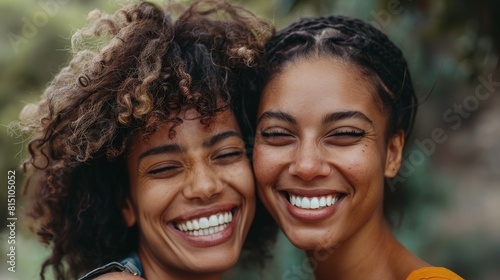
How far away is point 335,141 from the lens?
3.45 meters

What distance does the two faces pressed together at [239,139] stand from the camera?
11.3 feet

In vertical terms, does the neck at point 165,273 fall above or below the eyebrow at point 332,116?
below

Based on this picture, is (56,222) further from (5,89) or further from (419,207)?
(419,207)

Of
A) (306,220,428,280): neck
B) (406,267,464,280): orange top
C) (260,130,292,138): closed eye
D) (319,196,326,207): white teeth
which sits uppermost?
(260,130,292,138): closed eye

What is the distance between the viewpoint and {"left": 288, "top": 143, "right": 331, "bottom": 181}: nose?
133 inches

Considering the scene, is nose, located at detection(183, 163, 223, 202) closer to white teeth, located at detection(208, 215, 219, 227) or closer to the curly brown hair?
white teeth, located at detection(208, 215, 219, 227)

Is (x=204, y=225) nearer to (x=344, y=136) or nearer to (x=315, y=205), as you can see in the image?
(x=315, y=205)

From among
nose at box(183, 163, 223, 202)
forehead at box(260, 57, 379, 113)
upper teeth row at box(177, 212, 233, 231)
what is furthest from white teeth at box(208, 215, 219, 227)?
forehead at box(260, 57, 379, 113)

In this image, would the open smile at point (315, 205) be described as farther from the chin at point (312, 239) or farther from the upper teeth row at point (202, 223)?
the upper teeth row at point (202, 223)

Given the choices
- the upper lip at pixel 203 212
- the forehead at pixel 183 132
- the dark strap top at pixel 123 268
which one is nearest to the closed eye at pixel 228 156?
the forehead at pixel 183 132

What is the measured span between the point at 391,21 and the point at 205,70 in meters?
1.30

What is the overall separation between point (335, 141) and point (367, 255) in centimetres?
66

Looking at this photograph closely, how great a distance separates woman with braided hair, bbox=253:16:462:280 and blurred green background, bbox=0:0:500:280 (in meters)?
0.47

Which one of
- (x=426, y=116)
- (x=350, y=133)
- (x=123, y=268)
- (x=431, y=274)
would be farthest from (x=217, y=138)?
(x=426, y=116)
